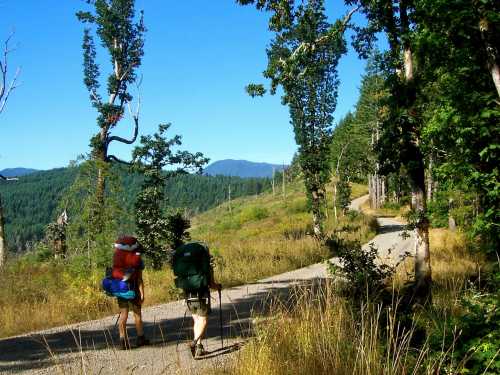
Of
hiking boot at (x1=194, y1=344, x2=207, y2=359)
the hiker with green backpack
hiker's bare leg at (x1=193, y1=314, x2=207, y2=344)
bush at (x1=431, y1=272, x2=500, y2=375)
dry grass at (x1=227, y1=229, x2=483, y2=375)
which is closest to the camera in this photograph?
dry grass at (x1=227, y1=229, x2=483, y2=375)

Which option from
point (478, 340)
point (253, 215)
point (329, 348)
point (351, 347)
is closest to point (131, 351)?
point (329, 348)

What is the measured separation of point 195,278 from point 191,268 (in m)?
0.14

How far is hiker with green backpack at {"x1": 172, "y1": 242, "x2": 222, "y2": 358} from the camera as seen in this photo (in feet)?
19.4

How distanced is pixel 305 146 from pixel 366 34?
18.0m

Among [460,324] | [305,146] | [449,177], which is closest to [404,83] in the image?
[449,177]

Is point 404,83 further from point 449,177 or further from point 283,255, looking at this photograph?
point 283,255

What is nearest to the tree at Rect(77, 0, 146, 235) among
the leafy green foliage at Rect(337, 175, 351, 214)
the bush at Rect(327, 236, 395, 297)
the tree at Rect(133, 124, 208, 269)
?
the tree at Rect(133, 124, 208, 269)

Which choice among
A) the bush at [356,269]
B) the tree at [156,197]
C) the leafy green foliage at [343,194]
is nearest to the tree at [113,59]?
the tree at [156,197]

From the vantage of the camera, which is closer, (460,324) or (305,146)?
(460,324)

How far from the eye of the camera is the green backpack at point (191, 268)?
5.92m

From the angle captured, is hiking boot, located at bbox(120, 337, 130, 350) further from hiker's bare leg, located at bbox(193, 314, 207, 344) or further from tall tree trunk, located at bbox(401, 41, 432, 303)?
tall tree trunk, located at bbox(401, 41, 432, 303)

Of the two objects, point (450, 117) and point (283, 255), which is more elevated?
point (450, 117)

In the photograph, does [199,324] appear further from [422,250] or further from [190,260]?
[422,250]

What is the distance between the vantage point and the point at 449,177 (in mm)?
8586
